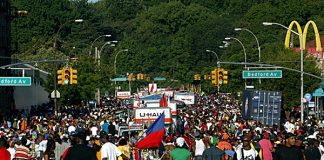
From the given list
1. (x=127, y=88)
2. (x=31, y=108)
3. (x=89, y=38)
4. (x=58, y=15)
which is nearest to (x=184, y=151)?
(x=31, y=108)

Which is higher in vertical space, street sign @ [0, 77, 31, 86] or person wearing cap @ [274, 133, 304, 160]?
street sign @ [0, 77, 31, 86]

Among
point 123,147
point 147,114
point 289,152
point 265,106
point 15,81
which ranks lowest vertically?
point 265,106

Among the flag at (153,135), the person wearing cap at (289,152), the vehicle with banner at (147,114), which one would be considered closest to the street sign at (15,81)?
the vehicle with banner at (147,114)

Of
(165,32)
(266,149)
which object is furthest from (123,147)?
(165,32)

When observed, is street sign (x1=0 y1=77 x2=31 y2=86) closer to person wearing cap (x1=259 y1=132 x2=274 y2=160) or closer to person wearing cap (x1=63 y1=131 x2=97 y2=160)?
person wearing cap (x1=259 y1=132 x2=274 y2=160)

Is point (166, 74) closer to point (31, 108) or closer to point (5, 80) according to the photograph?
point (31, 108)

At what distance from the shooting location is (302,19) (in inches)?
6206

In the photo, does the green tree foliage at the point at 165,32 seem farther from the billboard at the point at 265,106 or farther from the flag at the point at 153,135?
the flag at the point at 153,135

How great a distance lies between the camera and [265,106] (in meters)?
51.6

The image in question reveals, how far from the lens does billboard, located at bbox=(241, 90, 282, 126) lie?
168 feet

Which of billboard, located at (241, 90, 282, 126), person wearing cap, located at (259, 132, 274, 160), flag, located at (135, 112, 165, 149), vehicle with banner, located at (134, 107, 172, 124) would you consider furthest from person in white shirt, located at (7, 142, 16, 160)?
billboard, located at (241, 90, 282, 126)

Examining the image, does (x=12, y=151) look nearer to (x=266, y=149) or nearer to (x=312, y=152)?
(x=266, y=149)

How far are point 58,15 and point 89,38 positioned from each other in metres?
15.9

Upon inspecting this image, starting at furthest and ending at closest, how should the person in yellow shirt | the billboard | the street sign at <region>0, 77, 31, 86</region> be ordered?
the street sign at <region>0, 77, 31, 86</region> → the billboard → the person in yellow shirt
